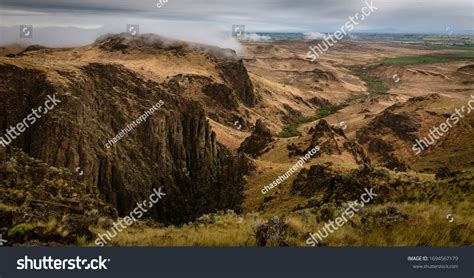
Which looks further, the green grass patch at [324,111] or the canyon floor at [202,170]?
the green grass patch at [324,111]

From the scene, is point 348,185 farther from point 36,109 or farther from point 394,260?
point 36,109

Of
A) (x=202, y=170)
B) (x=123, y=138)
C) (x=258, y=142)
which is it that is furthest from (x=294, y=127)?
(x=123, y=138)

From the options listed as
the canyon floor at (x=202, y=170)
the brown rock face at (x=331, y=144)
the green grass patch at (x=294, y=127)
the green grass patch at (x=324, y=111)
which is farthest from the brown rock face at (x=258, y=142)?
the green grass patch at (x=324, y=111)

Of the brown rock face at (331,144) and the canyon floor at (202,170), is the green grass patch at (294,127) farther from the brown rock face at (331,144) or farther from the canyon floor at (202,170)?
the brown rock face at (331,144)

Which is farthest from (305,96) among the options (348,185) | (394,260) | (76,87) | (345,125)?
(394,260)

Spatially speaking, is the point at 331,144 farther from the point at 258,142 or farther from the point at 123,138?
the point at 123,138

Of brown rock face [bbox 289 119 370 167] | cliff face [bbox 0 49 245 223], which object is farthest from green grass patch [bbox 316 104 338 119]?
cliff face [bbox 0 49 245 223]
